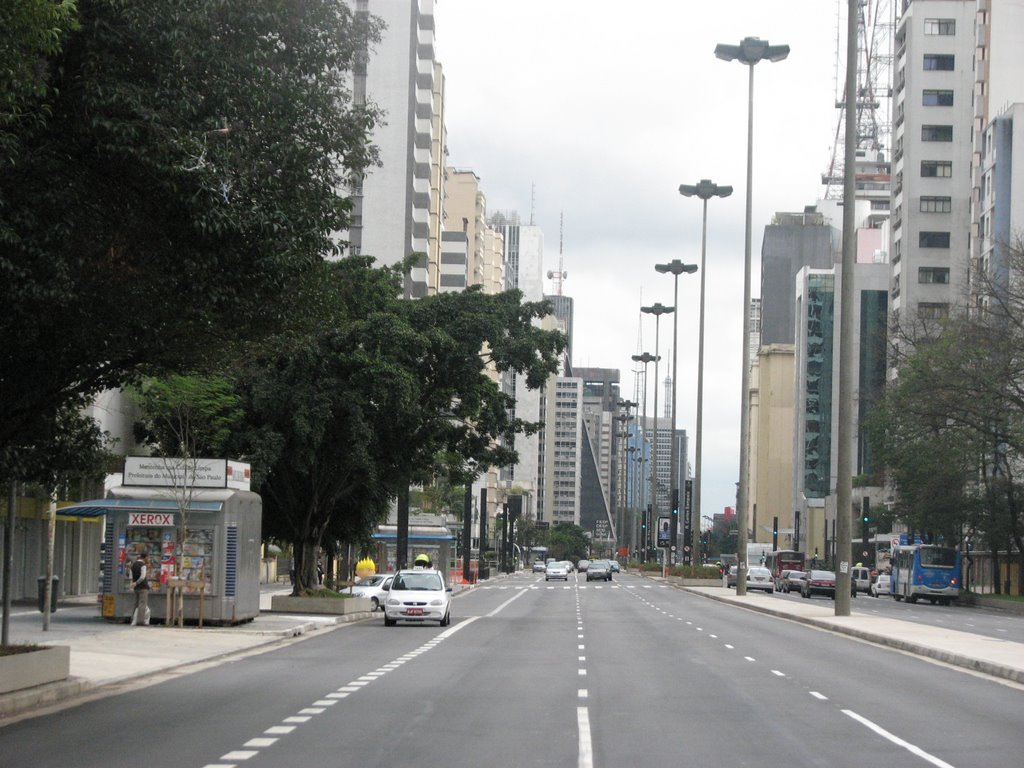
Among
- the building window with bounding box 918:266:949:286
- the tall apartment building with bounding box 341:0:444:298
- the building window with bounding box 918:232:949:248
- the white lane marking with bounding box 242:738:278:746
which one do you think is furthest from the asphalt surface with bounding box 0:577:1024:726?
the building window with bounding box 918:232:949:248

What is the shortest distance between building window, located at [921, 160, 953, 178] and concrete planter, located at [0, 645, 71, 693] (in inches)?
4102

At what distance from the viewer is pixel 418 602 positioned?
3556 centimetres

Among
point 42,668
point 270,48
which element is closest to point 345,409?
point 42,668

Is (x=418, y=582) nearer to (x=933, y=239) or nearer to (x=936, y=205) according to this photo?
(x=933, y=239)

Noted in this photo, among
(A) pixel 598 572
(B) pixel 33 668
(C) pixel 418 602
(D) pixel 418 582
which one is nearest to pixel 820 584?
(A) pixel 598 572

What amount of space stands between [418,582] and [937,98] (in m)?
88.8

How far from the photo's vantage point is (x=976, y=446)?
6825 cm

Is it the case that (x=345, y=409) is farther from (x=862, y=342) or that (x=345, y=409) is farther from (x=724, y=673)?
(x=862, y=342)

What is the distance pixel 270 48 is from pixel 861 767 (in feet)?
30.3

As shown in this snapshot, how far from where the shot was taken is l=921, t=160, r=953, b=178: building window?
112250 millimetres

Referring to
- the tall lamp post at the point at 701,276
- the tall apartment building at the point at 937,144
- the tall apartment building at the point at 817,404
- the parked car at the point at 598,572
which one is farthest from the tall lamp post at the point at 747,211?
the tall apartment building at the point at 817,404

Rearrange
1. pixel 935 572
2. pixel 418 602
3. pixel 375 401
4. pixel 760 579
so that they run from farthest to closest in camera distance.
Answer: pixel 760 579
pixel 935 572
pixel 375 401
pixel 418 602

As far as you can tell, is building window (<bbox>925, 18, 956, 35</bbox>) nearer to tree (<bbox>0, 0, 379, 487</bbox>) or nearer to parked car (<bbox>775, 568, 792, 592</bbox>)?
parked car (<bbox>775, 568, 792, 592</bbox>)

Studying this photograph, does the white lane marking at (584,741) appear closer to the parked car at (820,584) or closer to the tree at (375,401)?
the tree at (375,401)
